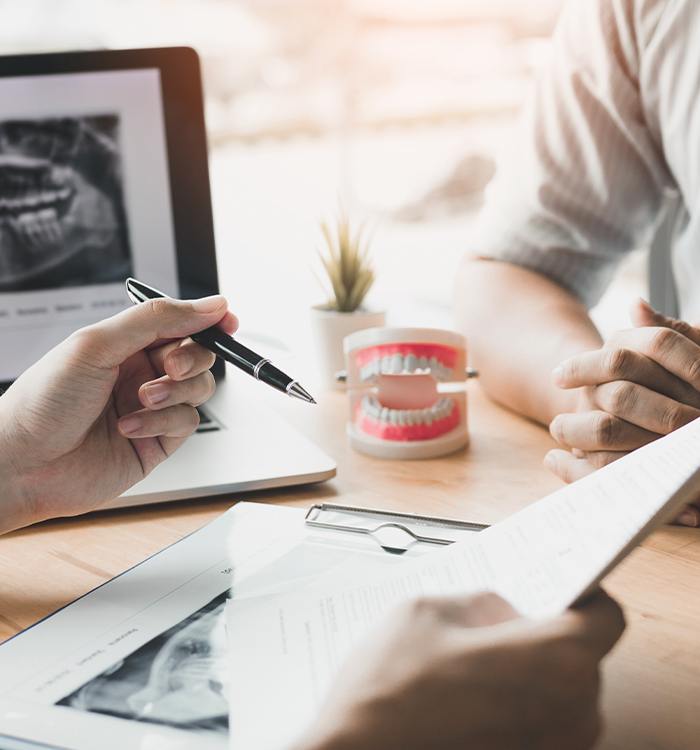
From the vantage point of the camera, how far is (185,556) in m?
0.67

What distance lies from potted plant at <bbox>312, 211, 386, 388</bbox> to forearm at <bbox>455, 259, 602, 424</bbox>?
12cm

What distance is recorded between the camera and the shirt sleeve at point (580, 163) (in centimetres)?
118

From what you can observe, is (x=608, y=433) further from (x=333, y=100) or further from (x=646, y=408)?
(x=333, y=100)

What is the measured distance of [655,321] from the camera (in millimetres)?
812

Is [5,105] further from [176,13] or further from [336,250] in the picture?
[176,13]

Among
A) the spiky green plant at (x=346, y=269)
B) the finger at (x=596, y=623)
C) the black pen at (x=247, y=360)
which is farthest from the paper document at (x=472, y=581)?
the spiky green plant at (x=346, y=269)

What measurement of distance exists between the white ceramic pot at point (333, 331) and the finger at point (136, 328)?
0.39m

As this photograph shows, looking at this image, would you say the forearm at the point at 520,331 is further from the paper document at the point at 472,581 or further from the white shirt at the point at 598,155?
the paper document at the point at 472,581

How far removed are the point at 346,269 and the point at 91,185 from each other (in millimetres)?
306

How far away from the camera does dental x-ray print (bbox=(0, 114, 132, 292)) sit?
1.02 m

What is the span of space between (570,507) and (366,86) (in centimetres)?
181

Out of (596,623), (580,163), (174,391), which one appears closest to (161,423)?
(174,391)

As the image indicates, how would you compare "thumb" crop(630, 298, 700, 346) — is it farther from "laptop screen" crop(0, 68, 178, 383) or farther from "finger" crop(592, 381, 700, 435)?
"laptop screen" crop(0, 68, 178, 383)

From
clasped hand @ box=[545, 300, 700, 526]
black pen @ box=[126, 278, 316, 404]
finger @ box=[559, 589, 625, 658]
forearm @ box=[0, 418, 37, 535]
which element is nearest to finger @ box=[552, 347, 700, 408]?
clasped hand @ box=[545, 300, 700, 526]
